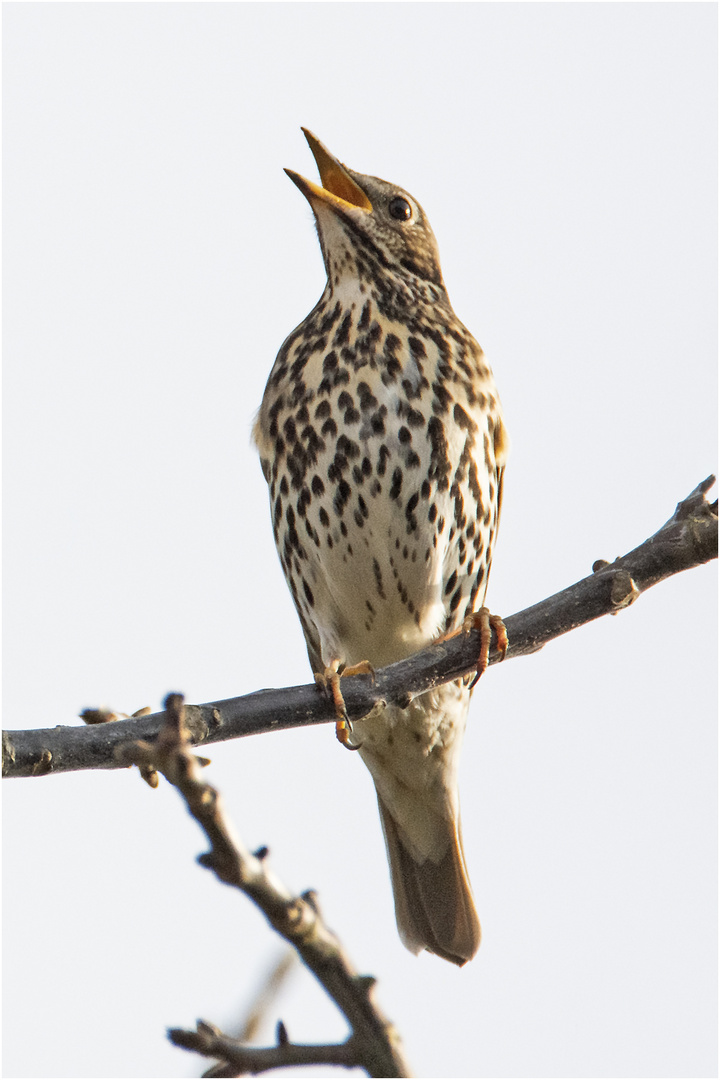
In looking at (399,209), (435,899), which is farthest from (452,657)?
(399,209)

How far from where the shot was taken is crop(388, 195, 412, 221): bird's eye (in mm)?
5734

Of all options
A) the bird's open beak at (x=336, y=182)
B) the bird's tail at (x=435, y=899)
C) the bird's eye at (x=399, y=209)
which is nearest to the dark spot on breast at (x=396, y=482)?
the bird's open beak at (x=336, y=182)

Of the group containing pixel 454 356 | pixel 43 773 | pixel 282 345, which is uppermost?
pixel 282 345

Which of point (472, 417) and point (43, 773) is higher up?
point (472, 417)

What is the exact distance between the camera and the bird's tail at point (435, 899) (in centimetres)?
546

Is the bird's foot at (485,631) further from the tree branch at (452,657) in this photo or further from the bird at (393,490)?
the bird at (393,490)

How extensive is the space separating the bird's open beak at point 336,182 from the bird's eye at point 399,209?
11 centimetres

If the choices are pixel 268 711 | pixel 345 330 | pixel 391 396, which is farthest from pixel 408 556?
pixel 268 711

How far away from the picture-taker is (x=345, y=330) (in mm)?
5219

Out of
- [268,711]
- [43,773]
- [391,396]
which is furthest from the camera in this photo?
[391,396]

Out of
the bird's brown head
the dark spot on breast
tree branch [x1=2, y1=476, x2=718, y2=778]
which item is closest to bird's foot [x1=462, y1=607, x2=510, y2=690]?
tree branch [x1=2, y1=476, x2=718, y2=778]

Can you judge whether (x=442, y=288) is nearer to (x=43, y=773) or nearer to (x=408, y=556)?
(x=408, y=556)

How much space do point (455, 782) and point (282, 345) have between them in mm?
2199

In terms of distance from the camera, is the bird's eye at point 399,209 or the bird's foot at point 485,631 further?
the bird's eye at point 399,209
